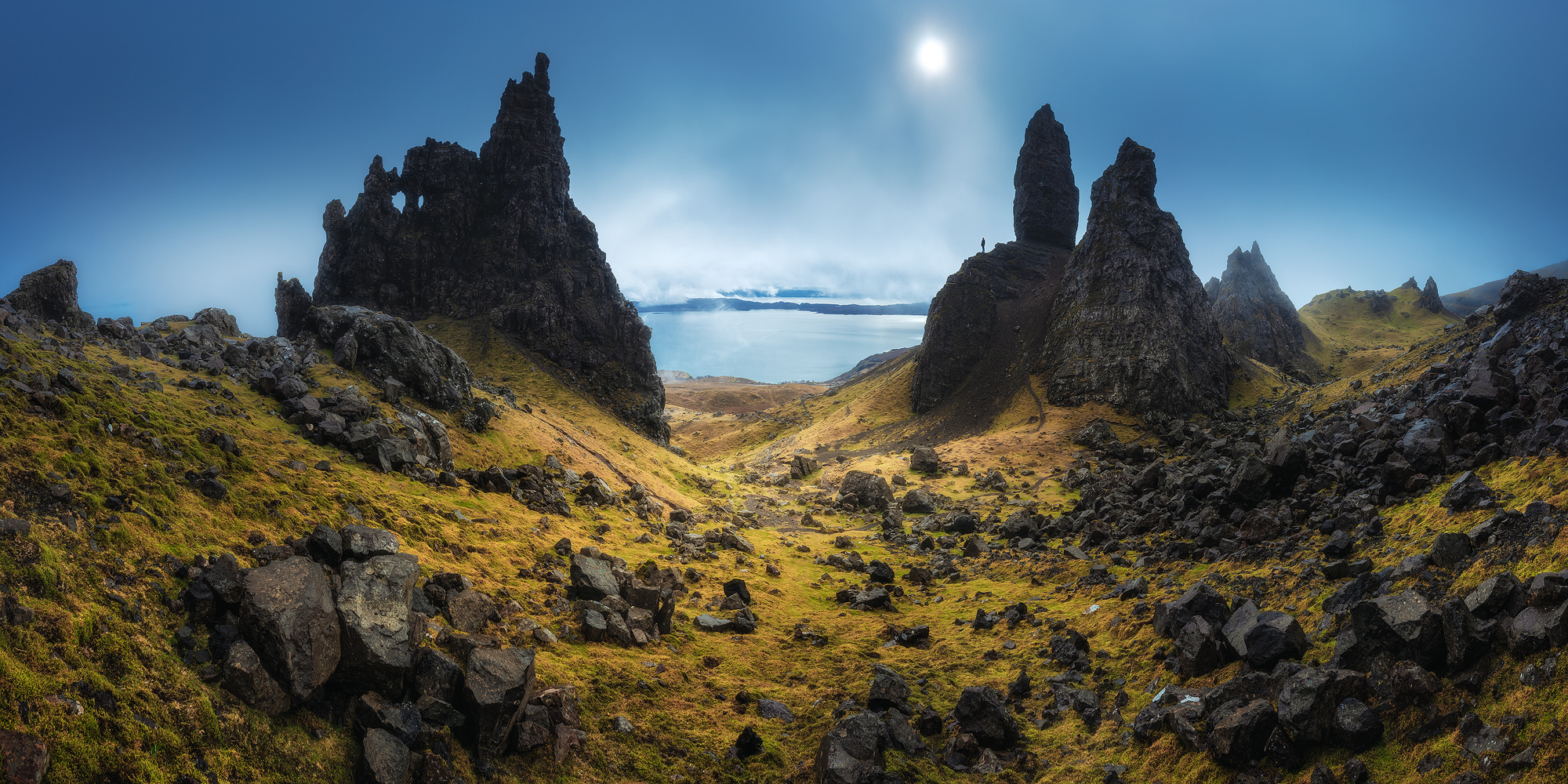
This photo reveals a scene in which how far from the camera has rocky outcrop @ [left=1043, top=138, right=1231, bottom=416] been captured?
69.9 m

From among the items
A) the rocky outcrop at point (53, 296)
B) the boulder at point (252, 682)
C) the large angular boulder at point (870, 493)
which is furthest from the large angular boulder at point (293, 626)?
the large angular boulder at point (870, 493)

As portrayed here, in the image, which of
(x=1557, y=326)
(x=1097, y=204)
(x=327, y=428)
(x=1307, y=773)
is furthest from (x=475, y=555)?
(x=1097, y=204)

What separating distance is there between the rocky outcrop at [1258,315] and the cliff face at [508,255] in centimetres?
9995

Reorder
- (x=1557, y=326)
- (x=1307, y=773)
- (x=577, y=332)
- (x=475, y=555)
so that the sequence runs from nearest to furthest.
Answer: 1. (x=1307, y=773)
2. (x=475, y=555)
3. (x=1557, y=326)
4. (x=577, y=332)

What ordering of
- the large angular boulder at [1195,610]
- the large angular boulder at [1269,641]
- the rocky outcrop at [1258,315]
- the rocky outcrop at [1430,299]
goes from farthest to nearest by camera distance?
the rocky outcrop at [1430,299] → the rocky outcrop at [1258,315] → the large angular boulder at [1195,610] → the large angular boulder at [1269,641]

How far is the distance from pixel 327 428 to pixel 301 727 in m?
13.6

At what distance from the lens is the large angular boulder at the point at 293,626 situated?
838 centimetres

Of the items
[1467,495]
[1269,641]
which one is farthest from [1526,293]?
[1269,641]

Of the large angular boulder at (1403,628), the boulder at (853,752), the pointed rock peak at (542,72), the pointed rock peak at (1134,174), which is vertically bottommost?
the boulder at (853,752)

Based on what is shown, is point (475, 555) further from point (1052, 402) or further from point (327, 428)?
point (1052, 402)

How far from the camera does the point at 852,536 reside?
3731 cm

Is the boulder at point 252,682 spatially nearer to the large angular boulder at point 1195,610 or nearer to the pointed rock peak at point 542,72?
the large angular boulder at point 1195,610

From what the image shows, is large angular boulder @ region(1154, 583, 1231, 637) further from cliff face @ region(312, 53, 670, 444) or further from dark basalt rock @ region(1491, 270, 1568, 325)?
cliff face @ region(312, 53, 670, 444)

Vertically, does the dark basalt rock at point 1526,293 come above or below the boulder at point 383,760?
above
